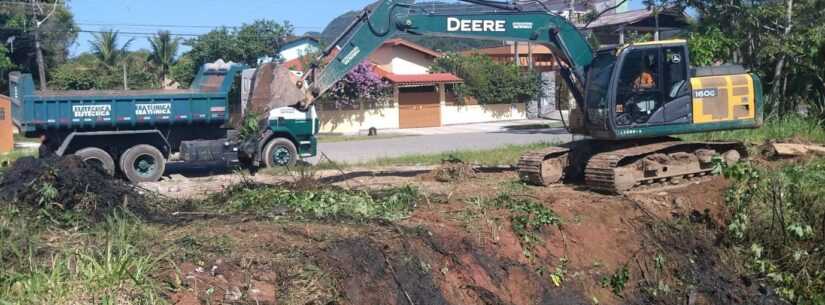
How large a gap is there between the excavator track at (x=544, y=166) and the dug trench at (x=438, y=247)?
87cm

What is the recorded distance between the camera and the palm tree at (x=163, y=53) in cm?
3978

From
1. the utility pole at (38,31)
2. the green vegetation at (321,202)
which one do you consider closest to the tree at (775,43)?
the green vegetation at (321,202)

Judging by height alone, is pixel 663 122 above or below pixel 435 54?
below

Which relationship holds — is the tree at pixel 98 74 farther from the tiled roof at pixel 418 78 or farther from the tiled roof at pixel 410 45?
the tiled roof at pixel 410 45

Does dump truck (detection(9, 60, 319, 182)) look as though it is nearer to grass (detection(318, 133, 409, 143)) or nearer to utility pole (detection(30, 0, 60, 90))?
grass (detection(318, 133, 409, 143))

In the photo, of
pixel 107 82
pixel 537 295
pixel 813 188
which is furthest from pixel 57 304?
pixel 107 82

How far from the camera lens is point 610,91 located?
12.3m

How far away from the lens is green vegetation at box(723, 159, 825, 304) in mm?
9648

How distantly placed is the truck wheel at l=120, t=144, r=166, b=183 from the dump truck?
0.07 feet

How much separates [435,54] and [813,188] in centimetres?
3217

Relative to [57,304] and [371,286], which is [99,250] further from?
[371,286]

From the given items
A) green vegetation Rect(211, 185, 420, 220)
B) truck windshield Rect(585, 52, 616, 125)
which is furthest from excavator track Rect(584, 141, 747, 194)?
green vegetation Rect(211, 185, 420, 220)

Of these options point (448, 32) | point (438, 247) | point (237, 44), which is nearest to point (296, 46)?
point (237, 44)

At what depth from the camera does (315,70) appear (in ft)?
39.8
